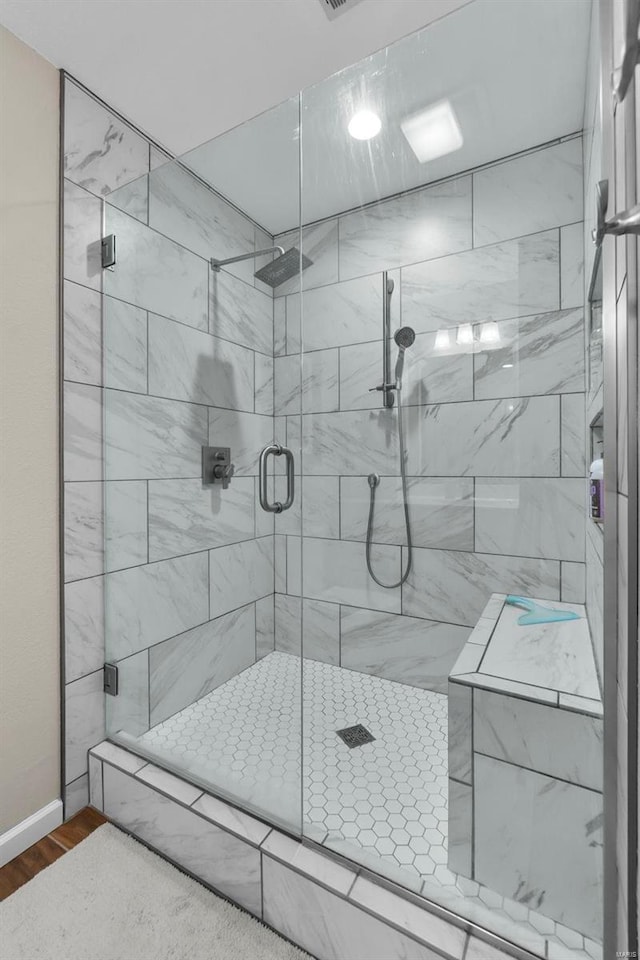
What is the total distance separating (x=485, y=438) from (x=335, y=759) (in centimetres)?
108

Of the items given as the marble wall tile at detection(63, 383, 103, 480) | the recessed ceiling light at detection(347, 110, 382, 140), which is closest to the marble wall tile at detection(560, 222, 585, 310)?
the recessed ceiling light at detection(347, 110, 382, 140)

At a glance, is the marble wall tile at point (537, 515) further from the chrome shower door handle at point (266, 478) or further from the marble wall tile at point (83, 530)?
the marble wall tile at point (83, 530)

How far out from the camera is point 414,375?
1425 millimetres

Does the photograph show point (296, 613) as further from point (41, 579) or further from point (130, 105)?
point (130, 105)

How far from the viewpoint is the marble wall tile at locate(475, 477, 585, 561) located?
134cm

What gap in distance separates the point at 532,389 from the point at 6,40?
1.90 m

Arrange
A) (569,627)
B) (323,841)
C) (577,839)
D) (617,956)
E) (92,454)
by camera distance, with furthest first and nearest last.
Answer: (92,454), (569,627), (323,841), (577,839), (617,956)

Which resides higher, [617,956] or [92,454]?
[92,454]

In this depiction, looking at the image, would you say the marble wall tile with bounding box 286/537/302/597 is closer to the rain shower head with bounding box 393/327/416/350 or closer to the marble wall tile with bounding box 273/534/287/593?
the marble wall tile with bounding box 273/534/287/593

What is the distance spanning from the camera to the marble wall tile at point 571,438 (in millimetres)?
A: 1321

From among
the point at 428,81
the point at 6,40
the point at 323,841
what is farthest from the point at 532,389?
the point at 6,40

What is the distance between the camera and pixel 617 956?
0.80m

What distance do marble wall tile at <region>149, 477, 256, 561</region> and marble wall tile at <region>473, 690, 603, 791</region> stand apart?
95cm

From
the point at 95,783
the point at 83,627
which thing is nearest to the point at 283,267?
the point at 83,627
